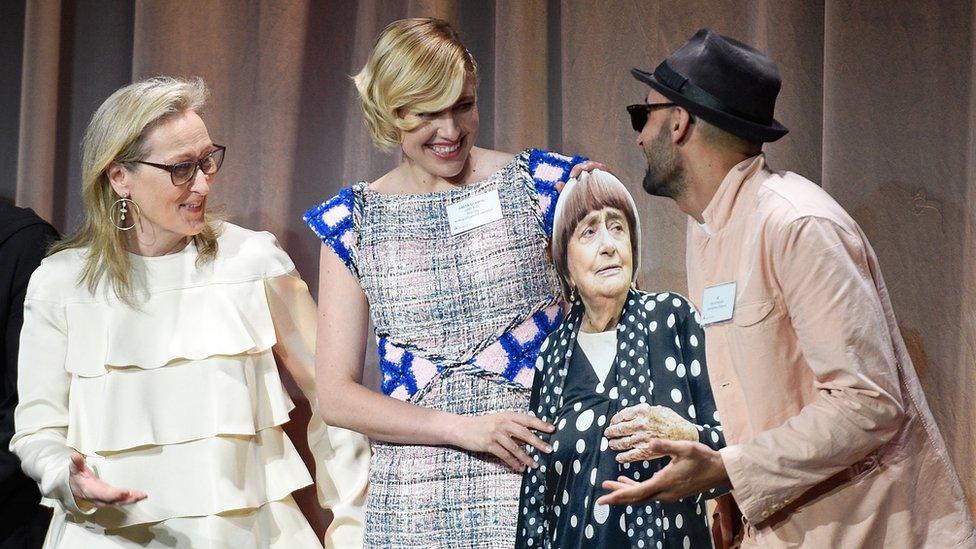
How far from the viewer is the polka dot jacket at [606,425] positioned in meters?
2.11

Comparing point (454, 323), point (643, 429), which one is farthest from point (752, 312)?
point (454, 323)

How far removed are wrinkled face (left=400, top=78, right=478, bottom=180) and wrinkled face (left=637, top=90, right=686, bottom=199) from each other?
0.49 metres

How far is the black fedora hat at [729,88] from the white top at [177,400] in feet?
4.34

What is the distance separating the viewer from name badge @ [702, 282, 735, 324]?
2133 mm

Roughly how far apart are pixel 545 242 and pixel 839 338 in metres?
0.76

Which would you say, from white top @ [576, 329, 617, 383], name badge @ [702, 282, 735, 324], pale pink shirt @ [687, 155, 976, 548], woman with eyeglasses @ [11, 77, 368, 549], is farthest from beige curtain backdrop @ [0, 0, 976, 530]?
white top @ [576, 329, 617, 383]

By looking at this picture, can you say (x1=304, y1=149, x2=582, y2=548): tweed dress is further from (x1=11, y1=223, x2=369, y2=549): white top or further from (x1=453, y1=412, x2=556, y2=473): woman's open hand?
(x1=11, y1=223, x2=369, y2=549): white top

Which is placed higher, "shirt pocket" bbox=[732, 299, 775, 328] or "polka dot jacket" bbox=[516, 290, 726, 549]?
"shirt pocket" bbox=[732, 299, 775, 328]

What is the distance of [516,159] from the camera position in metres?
2.65

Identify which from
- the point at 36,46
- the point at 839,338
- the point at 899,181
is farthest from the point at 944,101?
the point at 36,46

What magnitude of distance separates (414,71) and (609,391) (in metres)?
0.89

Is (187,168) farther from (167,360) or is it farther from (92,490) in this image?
(92,490)

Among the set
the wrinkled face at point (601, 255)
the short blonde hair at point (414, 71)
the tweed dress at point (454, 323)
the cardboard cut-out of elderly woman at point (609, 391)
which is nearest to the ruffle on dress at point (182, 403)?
the tweed dress at point (454, 323)

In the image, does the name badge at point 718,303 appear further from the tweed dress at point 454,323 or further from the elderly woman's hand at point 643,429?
the tweed dress at point 454,323
